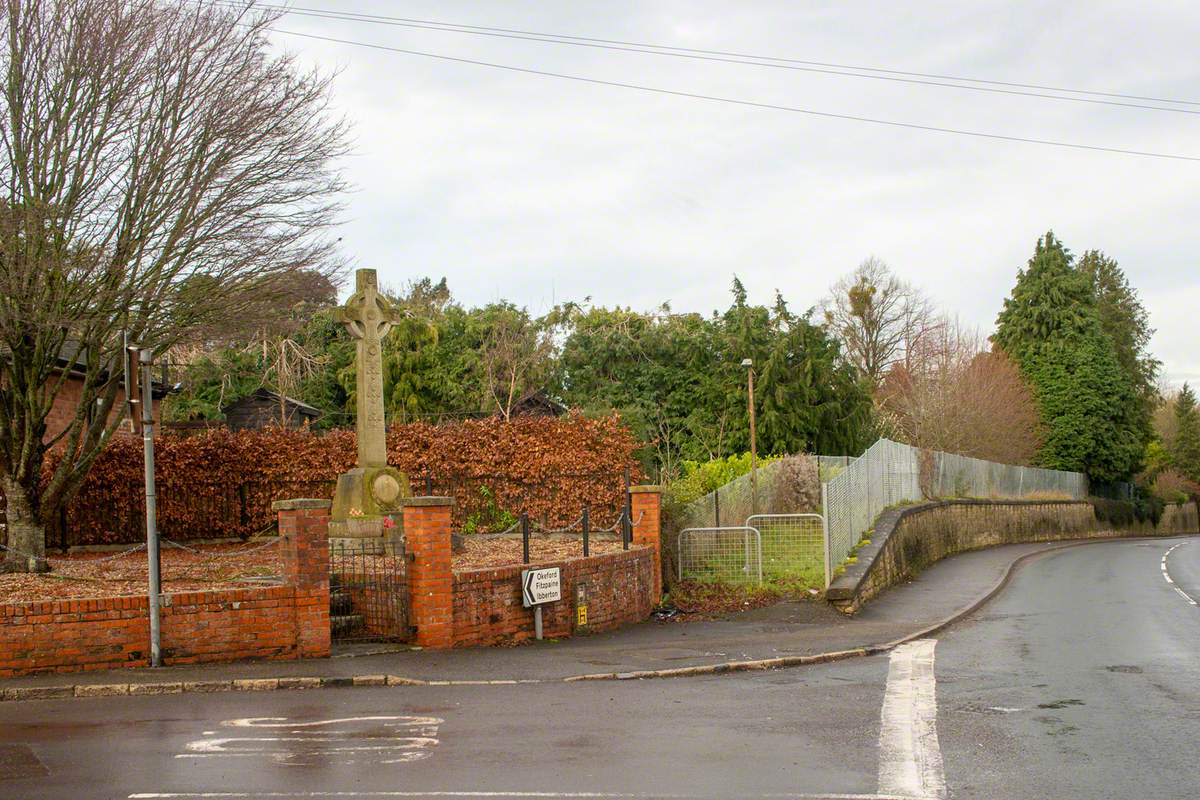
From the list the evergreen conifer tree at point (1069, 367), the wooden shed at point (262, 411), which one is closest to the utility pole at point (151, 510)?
the wooden shed at point (262, 411)

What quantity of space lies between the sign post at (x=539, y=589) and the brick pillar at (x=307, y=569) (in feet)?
9.09

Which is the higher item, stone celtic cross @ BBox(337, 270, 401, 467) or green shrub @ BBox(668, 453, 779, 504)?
stone celtic cross @ BBox(337, 270, 401, 467)

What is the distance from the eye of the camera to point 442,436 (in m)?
22.3

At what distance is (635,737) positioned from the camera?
8.73m

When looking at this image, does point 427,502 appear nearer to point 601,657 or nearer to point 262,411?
point 601,657

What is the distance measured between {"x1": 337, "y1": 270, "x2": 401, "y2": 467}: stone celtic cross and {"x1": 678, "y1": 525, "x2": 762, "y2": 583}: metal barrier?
570cm

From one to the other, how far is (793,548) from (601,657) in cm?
793

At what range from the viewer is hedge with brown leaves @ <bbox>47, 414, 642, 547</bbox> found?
20969 millimetres

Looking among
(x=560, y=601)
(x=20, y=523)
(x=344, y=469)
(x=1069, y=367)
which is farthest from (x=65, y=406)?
(x=1069, y=367)

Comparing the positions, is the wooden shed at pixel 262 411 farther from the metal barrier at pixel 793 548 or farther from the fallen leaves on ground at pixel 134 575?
the metal barrier at pixel 793 548

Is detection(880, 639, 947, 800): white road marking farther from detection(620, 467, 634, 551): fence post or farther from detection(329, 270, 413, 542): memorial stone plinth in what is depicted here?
detection(329, 270, 413, 542): memorial stone plinth

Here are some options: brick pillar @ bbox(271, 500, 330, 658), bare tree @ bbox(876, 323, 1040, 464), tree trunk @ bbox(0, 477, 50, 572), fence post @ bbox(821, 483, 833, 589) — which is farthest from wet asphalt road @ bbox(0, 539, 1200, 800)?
bare tree @ bbox(876, 323, 1040, 464)

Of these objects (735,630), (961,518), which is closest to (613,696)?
(735,630)

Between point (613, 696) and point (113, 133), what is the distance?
980cm
